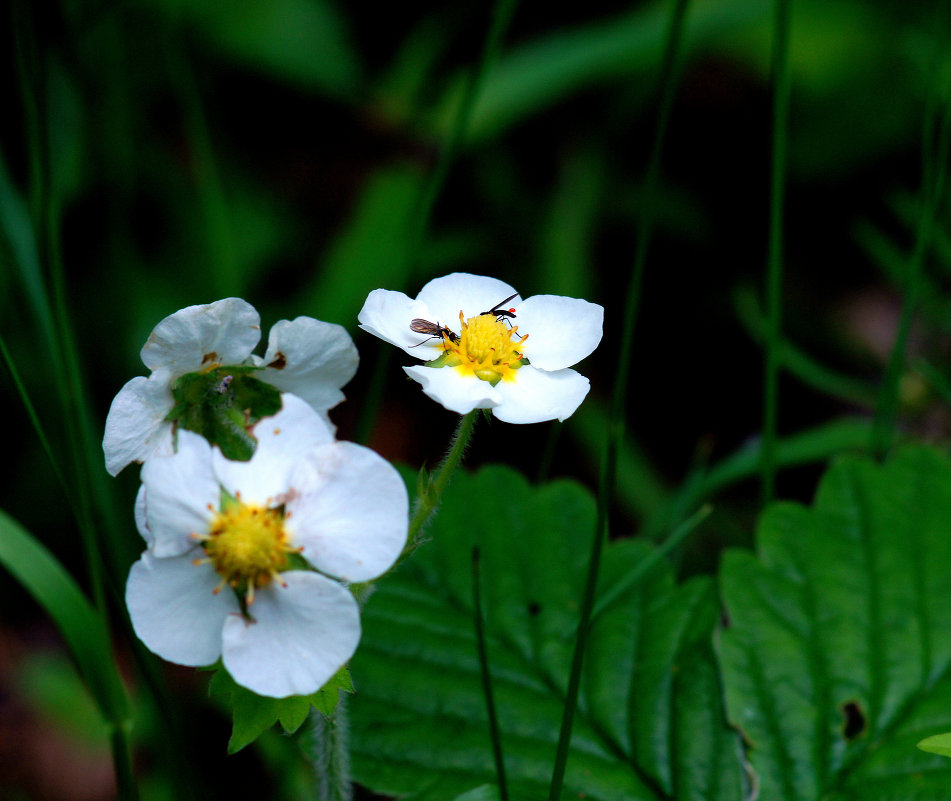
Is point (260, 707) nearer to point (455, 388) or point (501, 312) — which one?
point (455, 388)

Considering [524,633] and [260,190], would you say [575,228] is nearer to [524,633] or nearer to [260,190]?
[260,190]

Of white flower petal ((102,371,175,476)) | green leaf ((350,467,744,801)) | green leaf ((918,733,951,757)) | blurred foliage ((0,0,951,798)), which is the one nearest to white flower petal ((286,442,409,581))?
white flower petal ((102,371,175,476))

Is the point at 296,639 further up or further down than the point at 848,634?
further up

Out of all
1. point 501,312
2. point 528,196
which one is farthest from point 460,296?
point 528,196

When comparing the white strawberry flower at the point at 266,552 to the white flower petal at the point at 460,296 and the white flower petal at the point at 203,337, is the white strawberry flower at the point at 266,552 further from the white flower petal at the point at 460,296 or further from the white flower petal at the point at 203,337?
the white flower petal at the point at 460,296

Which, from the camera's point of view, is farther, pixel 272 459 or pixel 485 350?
pixel 485 350

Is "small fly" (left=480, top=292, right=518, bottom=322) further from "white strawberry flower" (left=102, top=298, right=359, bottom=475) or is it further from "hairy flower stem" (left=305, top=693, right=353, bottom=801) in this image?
"hairy flower stem" (left=305, top=693, right=353, bottom=801)

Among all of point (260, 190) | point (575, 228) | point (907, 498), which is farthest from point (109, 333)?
point (907, 498)
